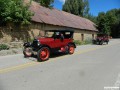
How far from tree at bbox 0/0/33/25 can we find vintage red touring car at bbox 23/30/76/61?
6.02m

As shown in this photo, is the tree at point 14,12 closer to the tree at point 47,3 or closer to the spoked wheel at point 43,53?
the spoked wheel at point 43,53

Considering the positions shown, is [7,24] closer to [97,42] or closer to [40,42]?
[40,42]

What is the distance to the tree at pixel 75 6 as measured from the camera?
63469 millimetres

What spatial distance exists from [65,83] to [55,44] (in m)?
6.62

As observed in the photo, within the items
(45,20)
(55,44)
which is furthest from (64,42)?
(45,20)

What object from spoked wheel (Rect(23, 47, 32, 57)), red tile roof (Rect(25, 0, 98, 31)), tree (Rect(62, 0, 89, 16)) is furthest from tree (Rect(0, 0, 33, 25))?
tree (Rect(62, 0, 89, 16))

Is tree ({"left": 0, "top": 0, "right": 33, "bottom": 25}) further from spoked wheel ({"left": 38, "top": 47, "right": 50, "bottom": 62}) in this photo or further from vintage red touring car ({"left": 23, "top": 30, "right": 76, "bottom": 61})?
spoked wheel ({"left": 38, "top": 47, "right": 50, "bottom": 62})

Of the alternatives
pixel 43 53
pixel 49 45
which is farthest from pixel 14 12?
pixel 43 53

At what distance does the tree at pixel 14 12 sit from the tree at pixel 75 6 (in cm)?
4388

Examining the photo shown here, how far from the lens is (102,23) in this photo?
161 feet

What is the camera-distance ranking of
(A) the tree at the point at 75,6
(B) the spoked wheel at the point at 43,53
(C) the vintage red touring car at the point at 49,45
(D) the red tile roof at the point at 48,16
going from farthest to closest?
(A) the tree at the point at 75,6
(D) the red tile roof at the point at 48,16
(C) the vintage red touring car at the point at 49,45
(B) the spoked wheel at the point at 43,53

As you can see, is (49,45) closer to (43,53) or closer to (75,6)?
(43,53)

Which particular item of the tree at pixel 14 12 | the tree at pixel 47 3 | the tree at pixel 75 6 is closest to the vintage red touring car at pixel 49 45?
the tree at pixel 14 12

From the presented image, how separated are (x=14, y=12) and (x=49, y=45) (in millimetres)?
8079
